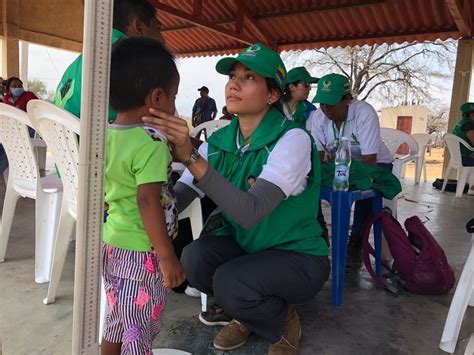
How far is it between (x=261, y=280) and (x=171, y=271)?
0.43 meters

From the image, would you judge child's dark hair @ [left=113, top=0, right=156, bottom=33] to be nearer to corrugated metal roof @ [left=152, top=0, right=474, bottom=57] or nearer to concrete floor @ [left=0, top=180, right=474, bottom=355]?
concrete floor @ [left=0, top=180, right=474, bottom=355]

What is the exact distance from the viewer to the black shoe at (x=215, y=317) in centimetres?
195

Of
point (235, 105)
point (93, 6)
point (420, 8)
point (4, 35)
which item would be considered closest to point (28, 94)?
point (4, 35)

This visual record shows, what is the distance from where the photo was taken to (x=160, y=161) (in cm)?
115

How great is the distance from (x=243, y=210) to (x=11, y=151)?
1.92 meters

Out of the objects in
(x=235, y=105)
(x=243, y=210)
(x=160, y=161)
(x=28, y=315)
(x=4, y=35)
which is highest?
(x=4, y=35)

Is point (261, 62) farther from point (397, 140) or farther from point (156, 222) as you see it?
point (397, 140)

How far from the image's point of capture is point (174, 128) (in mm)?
1131

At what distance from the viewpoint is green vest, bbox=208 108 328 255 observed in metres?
1.59

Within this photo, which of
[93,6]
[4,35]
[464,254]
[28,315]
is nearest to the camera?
[93,6]

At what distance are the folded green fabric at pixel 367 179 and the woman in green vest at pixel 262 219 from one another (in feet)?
2.22

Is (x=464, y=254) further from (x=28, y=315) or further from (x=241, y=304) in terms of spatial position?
(x=28, y=315)

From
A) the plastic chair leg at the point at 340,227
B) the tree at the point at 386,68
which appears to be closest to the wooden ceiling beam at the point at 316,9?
the plastic chair leg at the point at 340,227

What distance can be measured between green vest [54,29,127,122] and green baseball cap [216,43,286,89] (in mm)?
417
